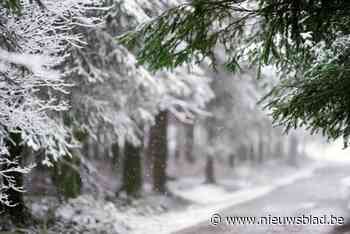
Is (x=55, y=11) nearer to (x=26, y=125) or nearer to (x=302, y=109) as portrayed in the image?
(x=26, y=125)

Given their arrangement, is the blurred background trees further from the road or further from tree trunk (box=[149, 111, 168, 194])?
the road

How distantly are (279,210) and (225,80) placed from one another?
31.5 ft

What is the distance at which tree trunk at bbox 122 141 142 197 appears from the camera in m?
17.9

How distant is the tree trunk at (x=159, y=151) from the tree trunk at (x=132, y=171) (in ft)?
3.13

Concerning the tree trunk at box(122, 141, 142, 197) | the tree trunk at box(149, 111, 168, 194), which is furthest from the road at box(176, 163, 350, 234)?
the tree trunk at box(122, 141, 142, 197)

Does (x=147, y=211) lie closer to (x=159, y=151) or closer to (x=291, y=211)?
(x=159, y=151)

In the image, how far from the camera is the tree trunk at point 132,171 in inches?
703

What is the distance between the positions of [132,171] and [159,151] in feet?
5.25

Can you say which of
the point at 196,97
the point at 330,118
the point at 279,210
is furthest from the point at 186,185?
the point at 330,118

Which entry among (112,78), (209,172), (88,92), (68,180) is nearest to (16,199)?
(68,180)

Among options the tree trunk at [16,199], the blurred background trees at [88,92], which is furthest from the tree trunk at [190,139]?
the tree trunk at [16,199]

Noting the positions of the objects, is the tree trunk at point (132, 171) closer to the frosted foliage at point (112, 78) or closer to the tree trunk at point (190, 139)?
the frosted foliage at point (112, 78)

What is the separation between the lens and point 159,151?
750 inches

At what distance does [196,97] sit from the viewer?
1969 cm
